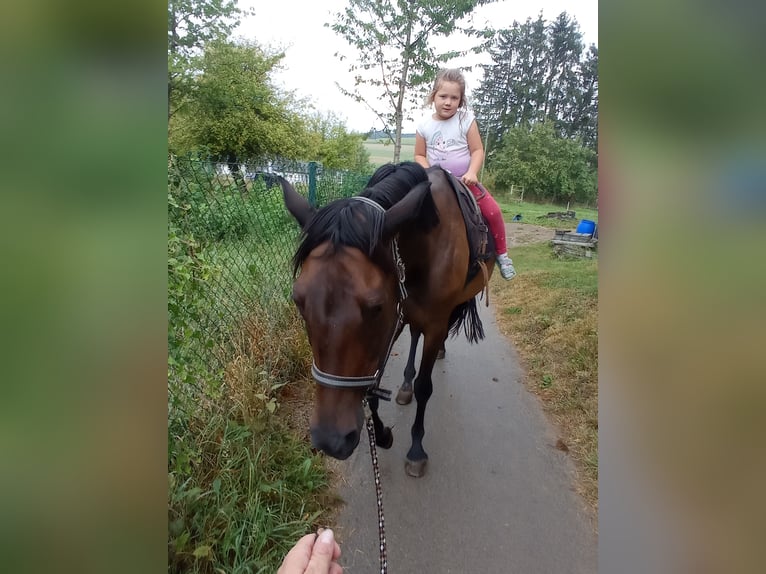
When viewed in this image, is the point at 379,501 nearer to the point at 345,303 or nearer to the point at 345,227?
the point at 345,303

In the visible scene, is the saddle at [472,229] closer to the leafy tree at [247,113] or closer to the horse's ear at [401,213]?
the horse's ear at [401,213]

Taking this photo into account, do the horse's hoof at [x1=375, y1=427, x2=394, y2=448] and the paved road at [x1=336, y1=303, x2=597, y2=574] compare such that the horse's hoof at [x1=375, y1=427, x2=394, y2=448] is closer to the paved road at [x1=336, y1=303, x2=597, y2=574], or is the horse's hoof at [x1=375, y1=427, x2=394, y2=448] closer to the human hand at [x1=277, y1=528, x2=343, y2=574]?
the paved road at [x1=336, y1=303, x2=597, y2=574]

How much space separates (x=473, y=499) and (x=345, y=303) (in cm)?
184

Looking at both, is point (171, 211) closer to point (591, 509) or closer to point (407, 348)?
point (591, 509)

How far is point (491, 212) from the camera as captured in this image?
3.58 m

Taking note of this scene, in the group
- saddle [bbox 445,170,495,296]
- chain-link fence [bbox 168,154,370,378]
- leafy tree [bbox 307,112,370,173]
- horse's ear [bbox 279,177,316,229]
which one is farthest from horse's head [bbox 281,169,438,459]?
leafy tree [bbox 307,112,370,173]

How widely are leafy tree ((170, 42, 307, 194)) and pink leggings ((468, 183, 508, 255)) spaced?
1323 centimetres

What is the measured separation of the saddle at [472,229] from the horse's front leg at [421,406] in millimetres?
616

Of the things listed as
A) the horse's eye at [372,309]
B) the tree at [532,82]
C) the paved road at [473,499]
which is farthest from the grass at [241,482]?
the tree at [532,82]

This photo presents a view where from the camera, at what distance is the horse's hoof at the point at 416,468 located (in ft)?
9.08
